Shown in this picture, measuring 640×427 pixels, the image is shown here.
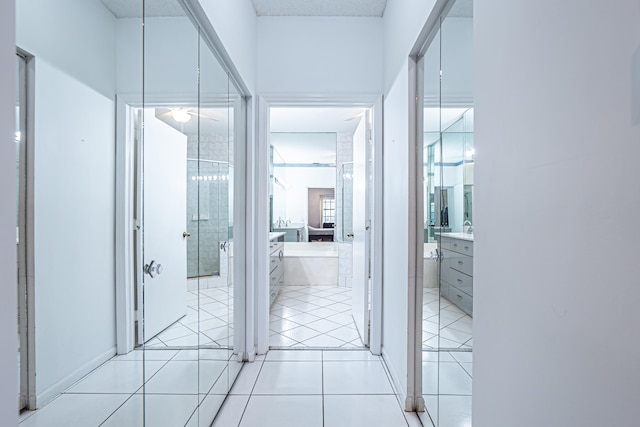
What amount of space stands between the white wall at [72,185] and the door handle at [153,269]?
26cm

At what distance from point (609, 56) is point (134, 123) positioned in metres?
1.18

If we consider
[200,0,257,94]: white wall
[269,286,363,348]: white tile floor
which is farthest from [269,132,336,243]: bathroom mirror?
[200,0,257,94]: white wall

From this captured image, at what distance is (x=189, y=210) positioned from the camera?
5.12 feet

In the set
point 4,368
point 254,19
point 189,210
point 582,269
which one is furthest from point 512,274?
point 254,19

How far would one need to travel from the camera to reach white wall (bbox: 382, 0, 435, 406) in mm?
1935

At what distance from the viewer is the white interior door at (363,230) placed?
2.84m

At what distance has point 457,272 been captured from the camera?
1394mm

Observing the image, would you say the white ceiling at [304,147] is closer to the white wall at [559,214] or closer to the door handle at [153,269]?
the door handle at [153,269]

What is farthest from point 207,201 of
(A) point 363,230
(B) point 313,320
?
(B) point 313,320

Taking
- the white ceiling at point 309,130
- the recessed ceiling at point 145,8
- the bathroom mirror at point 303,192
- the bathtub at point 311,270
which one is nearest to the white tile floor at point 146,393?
the recessed ceiling at point 145,8

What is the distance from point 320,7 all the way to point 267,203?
1634mm

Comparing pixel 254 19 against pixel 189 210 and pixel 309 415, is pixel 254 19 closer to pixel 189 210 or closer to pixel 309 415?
pixel 189 210

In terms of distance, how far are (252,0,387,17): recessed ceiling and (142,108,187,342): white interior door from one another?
5.60ft

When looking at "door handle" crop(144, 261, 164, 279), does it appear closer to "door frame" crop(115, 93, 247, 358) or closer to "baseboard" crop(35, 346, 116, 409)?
"door frame" crop(115, 93, 247, 358)
